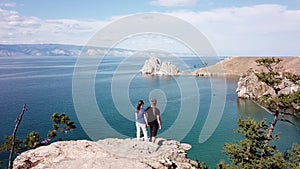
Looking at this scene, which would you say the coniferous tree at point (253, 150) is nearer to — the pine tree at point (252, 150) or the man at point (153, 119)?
the pine tree at point (252, 150)

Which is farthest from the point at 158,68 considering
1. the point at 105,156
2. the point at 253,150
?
the point at 105,156

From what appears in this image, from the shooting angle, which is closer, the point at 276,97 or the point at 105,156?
the point at 105,156

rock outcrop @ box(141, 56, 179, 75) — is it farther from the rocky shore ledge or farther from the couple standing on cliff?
the rocky shore ledge

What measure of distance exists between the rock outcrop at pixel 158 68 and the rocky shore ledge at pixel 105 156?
165 m

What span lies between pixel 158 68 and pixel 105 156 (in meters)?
173

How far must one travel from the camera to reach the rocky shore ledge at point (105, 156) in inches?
560

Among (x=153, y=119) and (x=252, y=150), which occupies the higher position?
(x=153, y=119)

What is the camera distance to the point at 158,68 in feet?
615

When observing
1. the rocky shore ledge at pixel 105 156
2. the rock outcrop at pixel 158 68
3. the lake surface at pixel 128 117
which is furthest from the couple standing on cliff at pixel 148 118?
the rock outcrop at pixel 158 68

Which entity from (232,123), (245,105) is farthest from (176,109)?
(245,105)

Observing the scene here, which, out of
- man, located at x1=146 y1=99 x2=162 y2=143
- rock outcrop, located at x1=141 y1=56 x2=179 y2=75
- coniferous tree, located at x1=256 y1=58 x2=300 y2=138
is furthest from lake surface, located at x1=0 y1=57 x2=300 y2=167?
rock outcrop, located at x1=141 y1=56 x2=179 y2=75

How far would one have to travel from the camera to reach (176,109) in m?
77.1

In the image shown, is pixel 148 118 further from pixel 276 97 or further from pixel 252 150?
pixel 276 97

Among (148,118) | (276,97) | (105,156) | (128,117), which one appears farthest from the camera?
(128,117)
